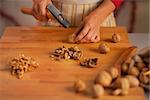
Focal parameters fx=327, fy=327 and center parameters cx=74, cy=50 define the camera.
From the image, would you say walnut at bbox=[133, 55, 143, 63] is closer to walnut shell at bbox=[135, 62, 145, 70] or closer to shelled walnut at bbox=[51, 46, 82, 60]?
walnut shell at bbox=[135, 62, 145, 70]

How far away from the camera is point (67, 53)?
2.82 ft

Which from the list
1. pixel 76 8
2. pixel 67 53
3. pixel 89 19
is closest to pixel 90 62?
pixel 67 53

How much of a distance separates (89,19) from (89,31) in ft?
0.14

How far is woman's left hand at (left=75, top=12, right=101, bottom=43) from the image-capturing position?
37.0 inches

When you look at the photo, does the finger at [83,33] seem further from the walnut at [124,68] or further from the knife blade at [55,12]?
the walnut at [124,68]

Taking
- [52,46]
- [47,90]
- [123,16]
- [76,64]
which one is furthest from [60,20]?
[123,16]

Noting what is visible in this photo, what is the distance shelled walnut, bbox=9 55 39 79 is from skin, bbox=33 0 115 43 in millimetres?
181

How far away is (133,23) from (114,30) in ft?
2.35

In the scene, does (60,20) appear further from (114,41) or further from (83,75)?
(83,75)

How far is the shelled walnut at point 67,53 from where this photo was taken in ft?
2.79

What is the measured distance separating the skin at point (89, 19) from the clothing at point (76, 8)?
2.1 inches

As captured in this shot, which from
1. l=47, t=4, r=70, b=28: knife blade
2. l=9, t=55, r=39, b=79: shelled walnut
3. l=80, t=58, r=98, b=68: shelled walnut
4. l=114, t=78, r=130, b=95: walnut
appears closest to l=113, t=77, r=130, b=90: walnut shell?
l=114, t=78, r=130, b=95: walnut

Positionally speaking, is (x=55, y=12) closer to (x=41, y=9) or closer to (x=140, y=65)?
(x=41, y=9)

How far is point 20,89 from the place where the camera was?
0.72 metres
